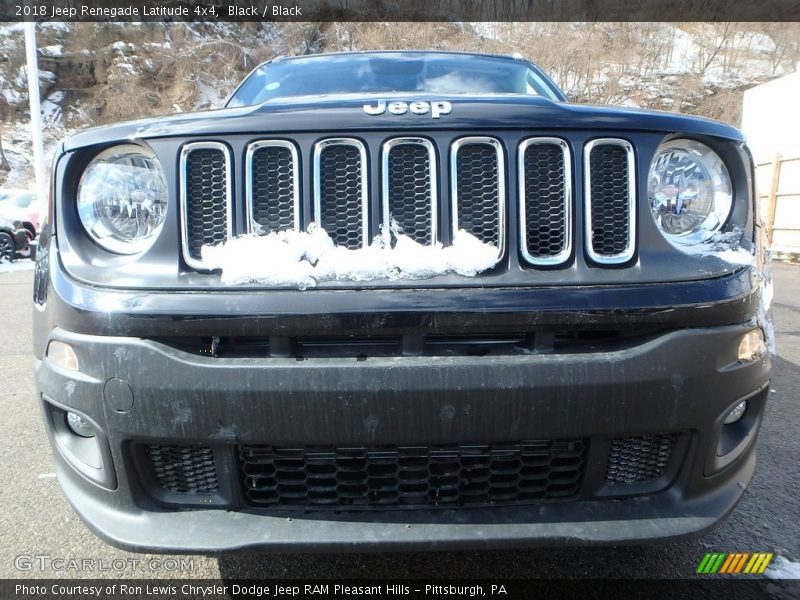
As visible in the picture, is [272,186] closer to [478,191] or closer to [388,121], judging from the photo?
[388,121]

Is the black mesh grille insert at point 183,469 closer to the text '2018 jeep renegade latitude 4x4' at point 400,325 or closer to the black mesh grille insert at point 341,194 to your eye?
the text '2018 jeep renegade latitude 4x4' at point 400,325

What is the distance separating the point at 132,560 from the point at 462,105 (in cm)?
184

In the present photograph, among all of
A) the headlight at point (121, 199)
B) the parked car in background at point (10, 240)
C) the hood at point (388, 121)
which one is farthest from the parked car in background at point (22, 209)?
the hood at point (388, 121)

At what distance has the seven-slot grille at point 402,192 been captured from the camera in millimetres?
1329

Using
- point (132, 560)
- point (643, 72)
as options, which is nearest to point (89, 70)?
point (643, 72)

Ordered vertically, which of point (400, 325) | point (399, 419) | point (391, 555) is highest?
point (400, 325)

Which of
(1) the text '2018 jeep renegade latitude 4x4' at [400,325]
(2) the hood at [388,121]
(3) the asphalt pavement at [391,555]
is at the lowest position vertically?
(3) the asphalt pavement at [391,555]

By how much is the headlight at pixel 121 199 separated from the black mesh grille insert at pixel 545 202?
3.19ft

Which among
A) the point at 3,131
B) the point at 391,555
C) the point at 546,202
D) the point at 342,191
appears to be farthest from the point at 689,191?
the point at 3,131

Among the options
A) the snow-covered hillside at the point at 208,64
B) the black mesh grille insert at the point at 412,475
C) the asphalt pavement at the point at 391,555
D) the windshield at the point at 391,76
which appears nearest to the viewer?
the black mesh grille insert at the point at 412,475

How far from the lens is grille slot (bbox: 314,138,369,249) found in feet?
4.36

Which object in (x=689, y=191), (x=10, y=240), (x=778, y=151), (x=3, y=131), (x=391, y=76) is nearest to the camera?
(x=689, y=191)

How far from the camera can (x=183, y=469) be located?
137cm

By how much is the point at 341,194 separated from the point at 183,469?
837 mm
